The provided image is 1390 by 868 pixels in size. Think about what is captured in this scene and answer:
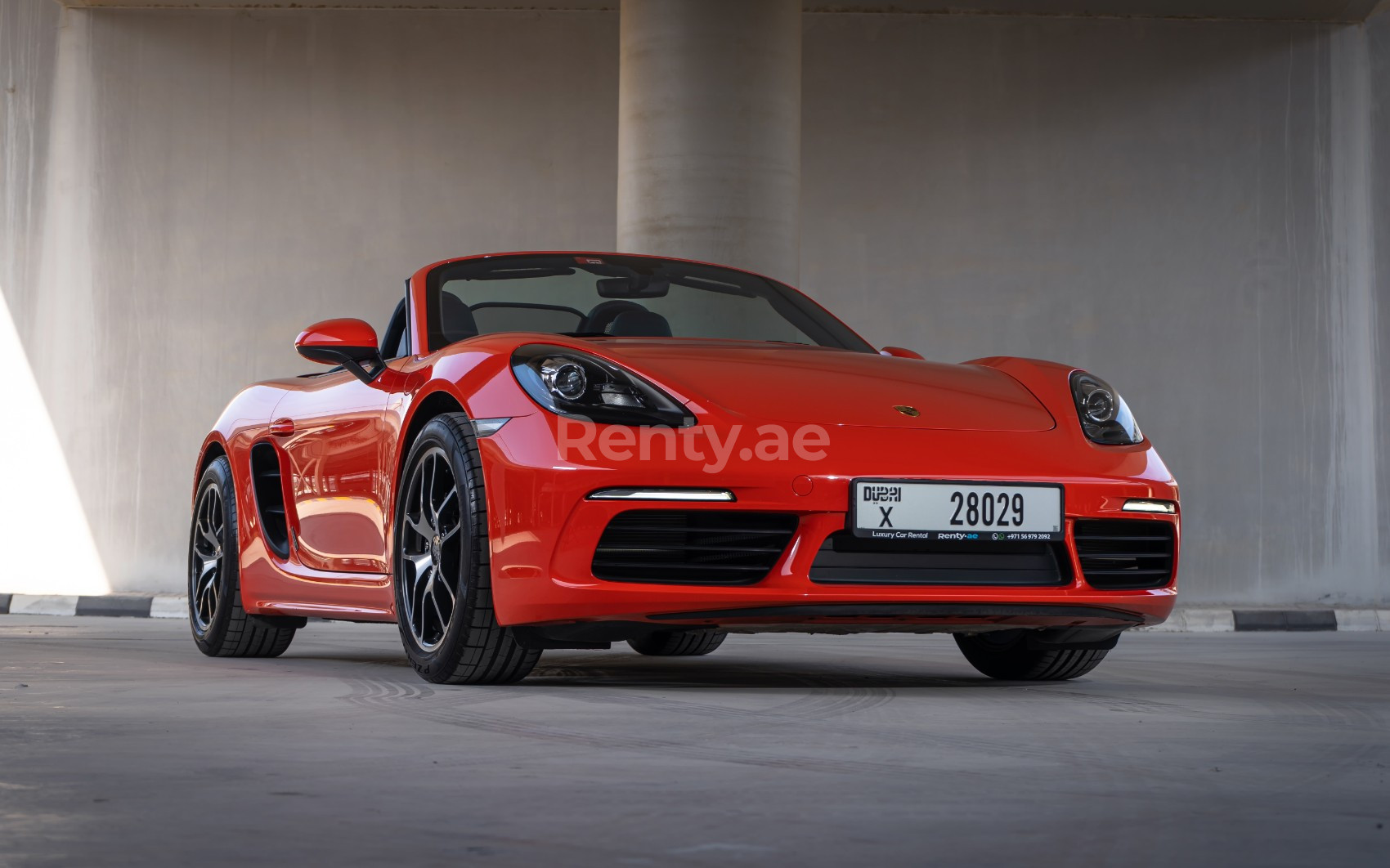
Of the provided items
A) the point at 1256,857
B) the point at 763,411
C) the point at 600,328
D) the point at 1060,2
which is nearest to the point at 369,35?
the point at 1060,2

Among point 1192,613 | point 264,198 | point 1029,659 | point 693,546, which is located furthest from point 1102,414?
point 264,198

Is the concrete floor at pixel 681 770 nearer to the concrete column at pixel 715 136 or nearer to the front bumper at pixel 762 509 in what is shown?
the front bumper at pixel 762 509

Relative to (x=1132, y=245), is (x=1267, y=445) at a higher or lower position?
lower

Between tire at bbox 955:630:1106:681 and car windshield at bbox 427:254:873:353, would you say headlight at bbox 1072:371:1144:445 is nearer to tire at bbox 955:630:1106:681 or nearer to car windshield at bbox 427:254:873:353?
tire at bbox 955:630:1106:681

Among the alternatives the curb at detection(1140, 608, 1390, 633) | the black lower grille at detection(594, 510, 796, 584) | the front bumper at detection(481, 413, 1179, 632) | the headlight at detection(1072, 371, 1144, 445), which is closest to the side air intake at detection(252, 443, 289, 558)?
the front bumper at detection(481, 413, 1179, 632)

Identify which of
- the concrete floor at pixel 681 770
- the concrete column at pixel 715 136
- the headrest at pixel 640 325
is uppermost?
the concrete column at pixel 715 136

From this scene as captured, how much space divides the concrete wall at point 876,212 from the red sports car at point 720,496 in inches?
283

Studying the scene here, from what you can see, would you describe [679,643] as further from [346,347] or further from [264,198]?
[264,198]

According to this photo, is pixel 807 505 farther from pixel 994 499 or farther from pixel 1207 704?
pixel 1207 704

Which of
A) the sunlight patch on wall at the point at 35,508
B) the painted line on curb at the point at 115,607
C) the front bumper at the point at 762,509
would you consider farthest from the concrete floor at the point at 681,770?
the sunlight patch on wall at the point at 35,508

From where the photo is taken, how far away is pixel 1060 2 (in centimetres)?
1206

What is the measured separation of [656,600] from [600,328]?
1.34m

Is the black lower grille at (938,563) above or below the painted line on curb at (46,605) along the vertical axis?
above

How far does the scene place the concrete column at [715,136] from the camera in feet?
32.6
